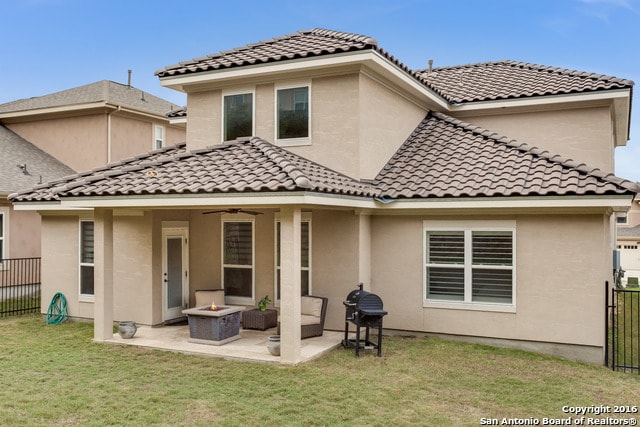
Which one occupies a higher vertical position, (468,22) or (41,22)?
(41,22)

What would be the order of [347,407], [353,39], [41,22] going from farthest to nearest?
[41,22] → [353,39] → [347,407]

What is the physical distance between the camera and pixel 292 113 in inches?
501

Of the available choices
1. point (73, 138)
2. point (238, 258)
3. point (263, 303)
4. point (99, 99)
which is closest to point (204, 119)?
point (238, 258)

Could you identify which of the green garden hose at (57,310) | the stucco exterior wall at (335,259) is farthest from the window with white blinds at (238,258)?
the green garden hose at (57,310)

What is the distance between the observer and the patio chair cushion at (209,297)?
511 inches

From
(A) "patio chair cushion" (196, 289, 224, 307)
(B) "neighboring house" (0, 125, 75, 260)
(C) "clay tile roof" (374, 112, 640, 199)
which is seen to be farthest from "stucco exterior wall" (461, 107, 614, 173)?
(B) "neighboring house" (0, 125, 75, 260)

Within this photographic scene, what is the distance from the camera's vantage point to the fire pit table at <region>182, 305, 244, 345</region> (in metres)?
10.9

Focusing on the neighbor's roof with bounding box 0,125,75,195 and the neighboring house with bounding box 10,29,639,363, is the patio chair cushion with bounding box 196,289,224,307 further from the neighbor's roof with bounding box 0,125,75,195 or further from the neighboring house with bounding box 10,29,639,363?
the neighbor's roof with bounding box 0,125,75,195

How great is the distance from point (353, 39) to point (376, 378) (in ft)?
26.3

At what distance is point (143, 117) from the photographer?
77.8 ft

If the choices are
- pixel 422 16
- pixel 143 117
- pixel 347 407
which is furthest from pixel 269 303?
pixel 422 16

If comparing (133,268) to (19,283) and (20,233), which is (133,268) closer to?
(19,283)

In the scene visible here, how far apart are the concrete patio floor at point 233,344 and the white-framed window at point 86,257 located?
8.12ft

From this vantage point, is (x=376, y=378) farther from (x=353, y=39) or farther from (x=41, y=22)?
(x=41, y=22)
